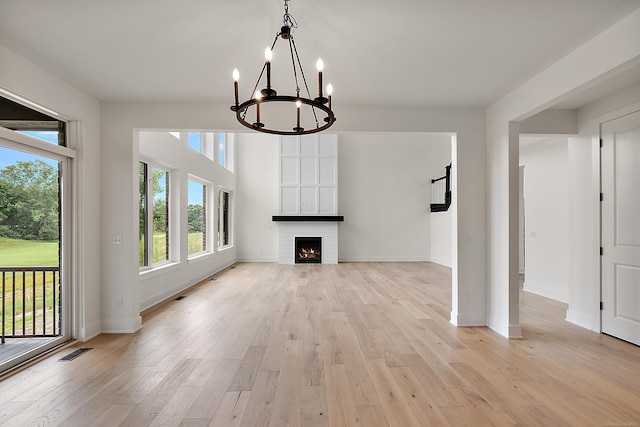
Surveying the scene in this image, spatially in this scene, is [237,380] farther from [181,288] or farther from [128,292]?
[181,288]

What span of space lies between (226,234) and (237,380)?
270 inches

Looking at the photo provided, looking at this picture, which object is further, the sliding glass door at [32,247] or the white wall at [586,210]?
the white wall at [586,210]

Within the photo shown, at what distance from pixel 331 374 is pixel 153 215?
12.3 ft

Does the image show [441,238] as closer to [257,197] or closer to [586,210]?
[586,210]

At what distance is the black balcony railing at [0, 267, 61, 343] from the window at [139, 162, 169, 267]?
1.35 meters

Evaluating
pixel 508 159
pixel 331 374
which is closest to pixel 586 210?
pixel 508 159

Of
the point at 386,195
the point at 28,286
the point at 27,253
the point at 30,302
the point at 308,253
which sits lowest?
the point at 308,253

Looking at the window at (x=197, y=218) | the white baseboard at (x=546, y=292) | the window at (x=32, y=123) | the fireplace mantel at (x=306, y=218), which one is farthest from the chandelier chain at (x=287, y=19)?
the fireplace mantel at (x=306, y=218)

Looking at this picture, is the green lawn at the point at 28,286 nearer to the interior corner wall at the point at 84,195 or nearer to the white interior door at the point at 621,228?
the interior corner wall at the point at 84,195

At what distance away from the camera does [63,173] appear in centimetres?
338

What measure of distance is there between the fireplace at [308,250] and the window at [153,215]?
4.27 metres

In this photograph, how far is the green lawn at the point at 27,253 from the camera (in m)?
2.84

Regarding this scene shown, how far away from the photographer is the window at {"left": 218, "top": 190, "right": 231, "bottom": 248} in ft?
27.8

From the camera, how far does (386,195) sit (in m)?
9.81
